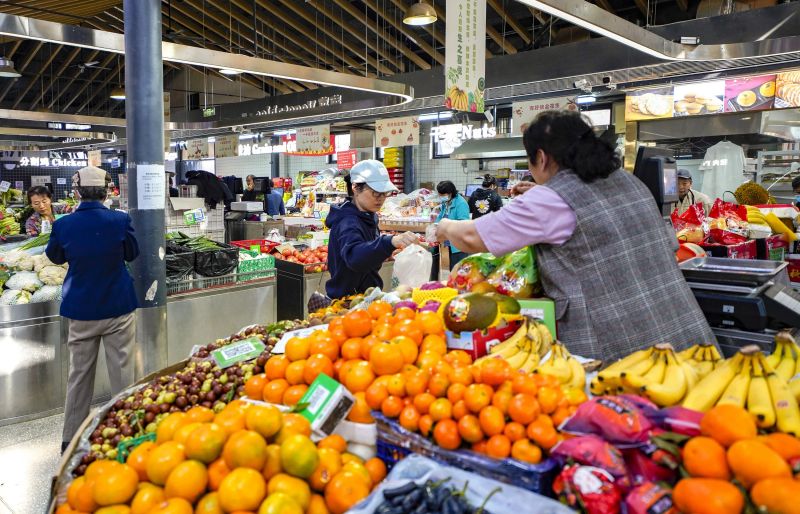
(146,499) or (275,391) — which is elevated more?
(275,391)

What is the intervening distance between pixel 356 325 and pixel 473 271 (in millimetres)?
689

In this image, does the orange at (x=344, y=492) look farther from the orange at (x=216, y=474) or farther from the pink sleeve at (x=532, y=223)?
the pink sleeve at (x=532, y=223)

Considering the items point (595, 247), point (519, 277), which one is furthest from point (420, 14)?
point (595, 247)

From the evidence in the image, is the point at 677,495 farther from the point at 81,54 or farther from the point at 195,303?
the point at 81,54

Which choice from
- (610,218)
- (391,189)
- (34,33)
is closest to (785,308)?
(610,218)

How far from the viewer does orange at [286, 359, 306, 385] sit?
6.96 ft

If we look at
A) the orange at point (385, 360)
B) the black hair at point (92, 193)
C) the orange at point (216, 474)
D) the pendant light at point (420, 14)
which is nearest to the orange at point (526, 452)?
the orange at point (385, 360)

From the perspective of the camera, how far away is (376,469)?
179 cm

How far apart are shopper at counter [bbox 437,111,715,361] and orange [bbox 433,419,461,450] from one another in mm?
A: 809

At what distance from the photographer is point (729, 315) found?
2.53 metres

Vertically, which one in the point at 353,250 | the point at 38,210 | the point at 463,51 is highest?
the point at 463,51

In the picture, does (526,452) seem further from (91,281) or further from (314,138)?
(314,138)

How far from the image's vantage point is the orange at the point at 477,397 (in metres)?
1.66

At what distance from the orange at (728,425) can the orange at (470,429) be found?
0.56 metres
